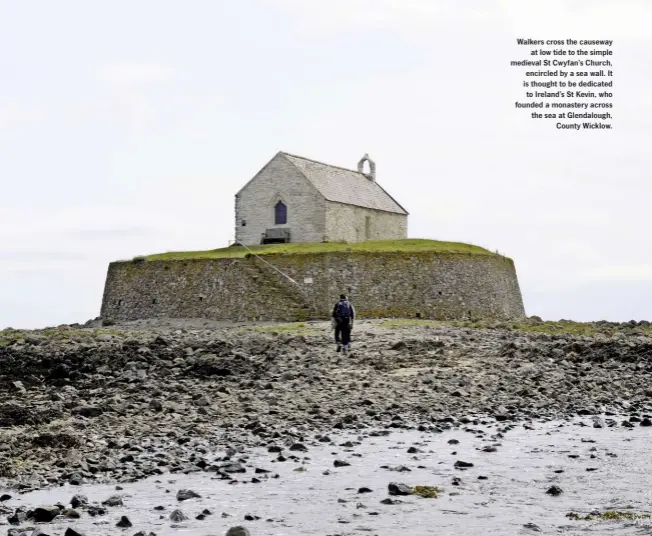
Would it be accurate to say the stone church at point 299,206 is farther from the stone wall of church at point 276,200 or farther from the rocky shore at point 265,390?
the rocky shore at point 265,390

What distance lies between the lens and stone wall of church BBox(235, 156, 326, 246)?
2174 inches

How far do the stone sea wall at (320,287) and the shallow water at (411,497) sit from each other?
30.9 m

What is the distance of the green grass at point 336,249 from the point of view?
1944 inches

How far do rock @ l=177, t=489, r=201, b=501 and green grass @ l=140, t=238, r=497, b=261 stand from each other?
36.4 m

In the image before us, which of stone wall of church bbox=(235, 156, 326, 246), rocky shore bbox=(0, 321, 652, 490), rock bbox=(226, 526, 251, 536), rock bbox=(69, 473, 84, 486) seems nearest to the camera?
rock bbox=(226, 526, 251, 536)

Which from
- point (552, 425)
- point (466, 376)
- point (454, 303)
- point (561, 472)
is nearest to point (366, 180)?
point (454, 303)

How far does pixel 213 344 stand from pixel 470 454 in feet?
52.6

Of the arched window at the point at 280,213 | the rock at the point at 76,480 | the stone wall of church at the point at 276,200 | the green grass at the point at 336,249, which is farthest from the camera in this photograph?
the arched window at the point at 280,213

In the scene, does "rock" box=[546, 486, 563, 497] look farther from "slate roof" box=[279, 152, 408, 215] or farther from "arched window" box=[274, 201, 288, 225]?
"arched window" box=[274, 201, 288, 225]

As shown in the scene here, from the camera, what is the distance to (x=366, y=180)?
2495 inches

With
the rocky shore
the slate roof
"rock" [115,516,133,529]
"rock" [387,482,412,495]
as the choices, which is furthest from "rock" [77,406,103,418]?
the slate roof

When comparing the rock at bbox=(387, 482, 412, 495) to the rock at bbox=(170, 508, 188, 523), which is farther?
the rock at bbox=(387, 482, 412, 495)

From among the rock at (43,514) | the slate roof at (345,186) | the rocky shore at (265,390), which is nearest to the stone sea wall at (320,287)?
the slate roof at (345,186)

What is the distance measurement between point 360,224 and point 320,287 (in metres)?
12.4
